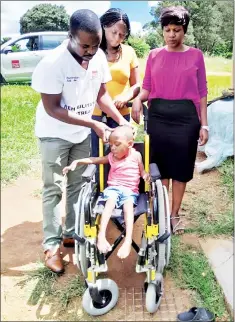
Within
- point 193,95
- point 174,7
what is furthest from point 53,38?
point 193,95

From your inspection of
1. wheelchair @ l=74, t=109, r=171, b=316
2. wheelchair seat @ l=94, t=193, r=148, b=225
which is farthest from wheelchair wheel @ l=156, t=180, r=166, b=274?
wheelchair seat @ l=94, t=193, r=148, b=225

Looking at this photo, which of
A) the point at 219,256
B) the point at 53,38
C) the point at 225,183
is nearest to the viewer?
the point at 53,38

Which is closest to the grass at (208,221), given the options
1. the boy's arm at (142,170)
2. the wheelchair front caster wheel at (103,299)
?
the boy's arm at (142,170)

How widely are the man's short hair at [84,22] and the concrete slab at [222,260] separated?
1.32 m

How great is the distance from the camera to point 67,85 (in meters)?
1.84

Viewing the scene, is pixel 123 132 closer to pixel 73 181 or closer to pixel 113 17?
pixel 73 181

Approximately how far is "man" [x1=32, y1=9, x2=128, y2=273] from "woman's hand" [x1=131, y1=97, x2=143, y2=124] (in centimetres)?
15

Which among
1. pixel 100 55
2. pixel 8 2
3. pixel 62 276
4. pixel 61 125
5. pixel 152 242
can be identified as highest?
pixel 8 2

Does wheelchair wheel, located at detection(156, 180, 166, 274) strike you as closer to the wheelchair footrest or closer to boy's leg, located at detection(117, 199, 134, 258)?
boy's leg, located at detection(117, 199, 134, 258)

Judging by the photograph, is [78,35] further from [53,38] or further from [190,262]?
[190,262]

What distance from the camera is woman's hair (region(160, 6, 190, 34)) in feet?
6.50

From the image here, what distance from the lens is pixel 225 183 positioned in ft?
9.89

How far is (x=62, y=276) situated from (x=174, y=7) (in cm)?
142

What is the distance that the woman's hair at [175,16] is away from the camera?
198 centimetres
